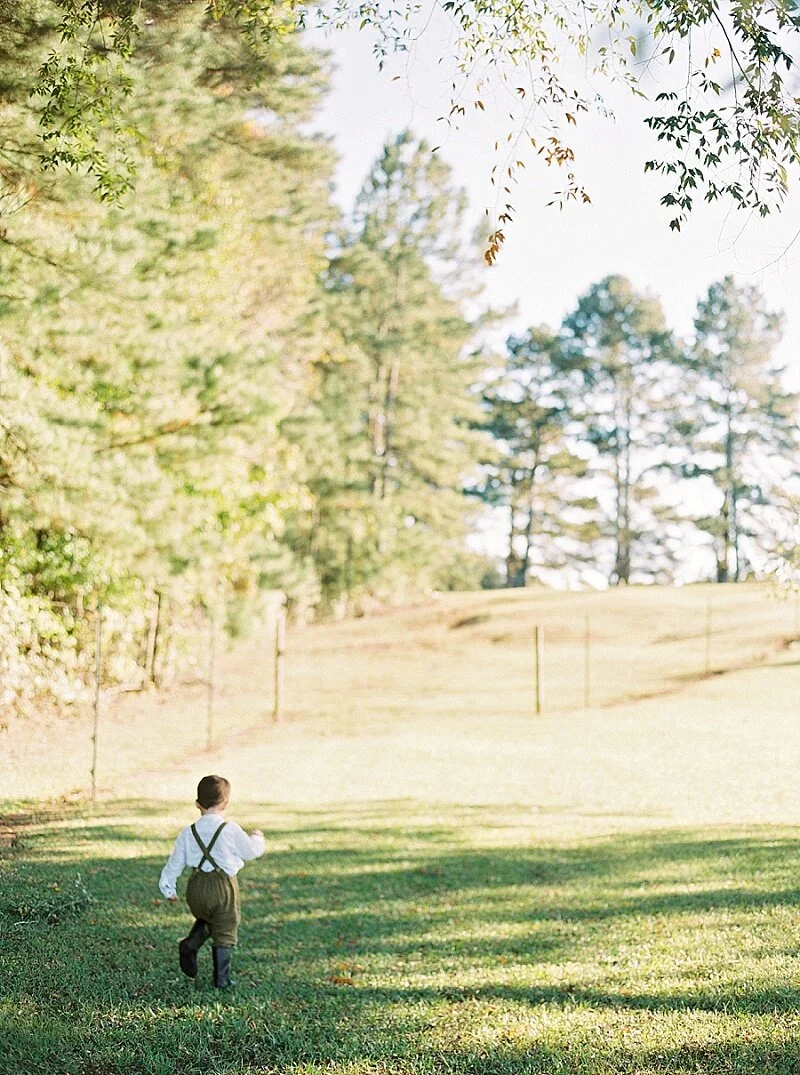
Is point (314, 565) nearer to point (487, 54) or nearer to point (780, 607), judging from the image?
point (780, 607)

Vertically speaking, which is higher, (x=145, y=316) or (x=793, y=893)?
(x=145, y=316)

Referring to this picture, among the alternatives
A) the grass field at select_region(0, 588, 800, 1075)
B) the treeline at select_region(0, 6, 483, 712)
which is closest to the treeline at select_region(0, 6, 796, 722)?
the treeline at select_region(0, 6, 483, 712)

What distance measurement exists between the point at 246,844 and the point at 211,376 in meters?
11.2

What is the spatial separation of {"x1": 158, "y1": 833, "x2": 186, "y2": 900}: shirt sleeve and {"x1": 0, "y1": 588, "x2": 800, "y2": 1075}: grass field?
52 cm

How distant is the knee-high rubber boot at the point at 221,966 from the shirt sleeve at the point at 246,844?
1.55 ft

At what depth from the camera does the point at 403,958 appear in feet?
19.9

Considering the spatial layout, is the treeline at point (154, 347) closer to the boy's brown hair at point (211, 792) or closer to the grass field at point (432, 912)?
the grass field at point (432, 912)

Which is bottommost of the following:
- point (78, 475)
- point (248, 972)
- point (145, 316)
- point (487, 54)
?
point (248, 972)

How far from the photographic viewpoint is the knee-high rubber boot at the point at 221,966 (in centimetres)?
531

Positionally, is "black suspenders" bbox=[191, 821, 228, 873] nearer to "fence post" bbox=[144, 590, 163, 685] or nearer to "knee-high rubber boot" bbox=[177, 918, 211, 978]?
"knee-high rubber boot" bbox=[177, 918, 211, 978]

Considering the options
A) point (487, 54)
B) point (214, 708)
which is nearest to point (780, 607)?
point (214, 708)

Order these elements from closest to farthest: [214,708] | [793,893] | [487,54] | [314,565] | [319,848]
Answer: [487,54] → [793,893] → [319,848] → [214,708] → [314,565]

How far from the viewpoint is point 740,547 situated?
49188mm

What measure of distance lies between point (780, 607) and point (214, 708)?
25.1 meters
